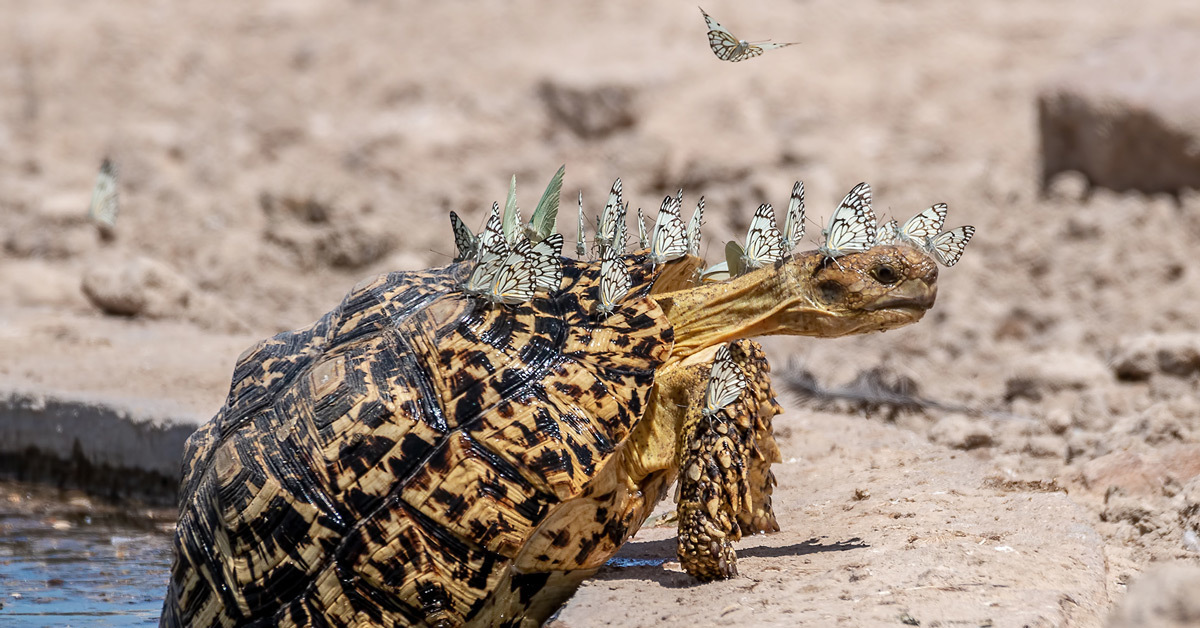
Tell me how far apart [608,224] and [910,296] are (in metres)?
1.00

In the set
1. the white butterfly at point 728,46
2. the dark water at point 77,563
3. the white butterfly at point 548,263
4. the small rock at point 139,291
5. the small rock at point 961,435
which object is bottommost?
the dark water at point 77,563

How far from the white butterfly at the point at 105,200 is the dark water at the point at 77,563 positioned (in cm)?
407

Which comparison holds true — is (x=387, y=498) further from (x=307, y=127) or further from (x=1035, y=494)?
(x=307, y=127)

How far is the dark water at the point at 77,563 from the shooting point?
463cm

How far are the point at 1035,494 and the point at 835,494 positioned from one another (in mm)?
673

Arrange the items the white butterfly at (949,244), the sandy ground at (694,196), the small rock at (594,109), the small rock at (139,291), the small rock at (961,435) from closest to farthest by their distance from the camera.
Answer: the white butterfly at (949,244) → the sandy ground at (694,196) → the small rock at (961,435) → the small rock at (139,291) → the small rock at (594,109)

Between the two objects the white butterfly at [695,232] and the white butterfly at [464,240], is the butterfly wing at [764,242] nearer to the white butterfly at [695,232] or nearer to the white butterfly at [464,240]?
the white butterfly at [695,232]

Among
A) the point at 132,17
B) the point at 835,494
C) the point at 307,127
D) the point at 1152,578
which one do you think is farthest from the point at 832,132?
the point at 1152,578

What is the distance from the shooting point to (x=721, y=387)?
339 centimetres

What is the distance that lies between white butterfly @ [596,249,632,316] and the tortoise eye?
2.30 feet

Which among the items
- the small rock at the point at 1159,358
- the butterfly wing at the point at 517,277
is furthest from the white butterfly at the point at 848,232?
the small rock at the point at 1159,358

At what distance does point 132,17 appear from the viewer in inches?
561

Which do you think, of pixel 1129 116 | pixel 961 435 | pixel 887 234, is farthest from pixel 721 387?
pixel 1129 116

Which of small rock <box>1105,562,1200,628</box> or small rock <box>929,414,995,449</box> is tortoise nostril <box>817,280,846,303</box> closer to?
small rock <box>1105,562,1200,628</box>
